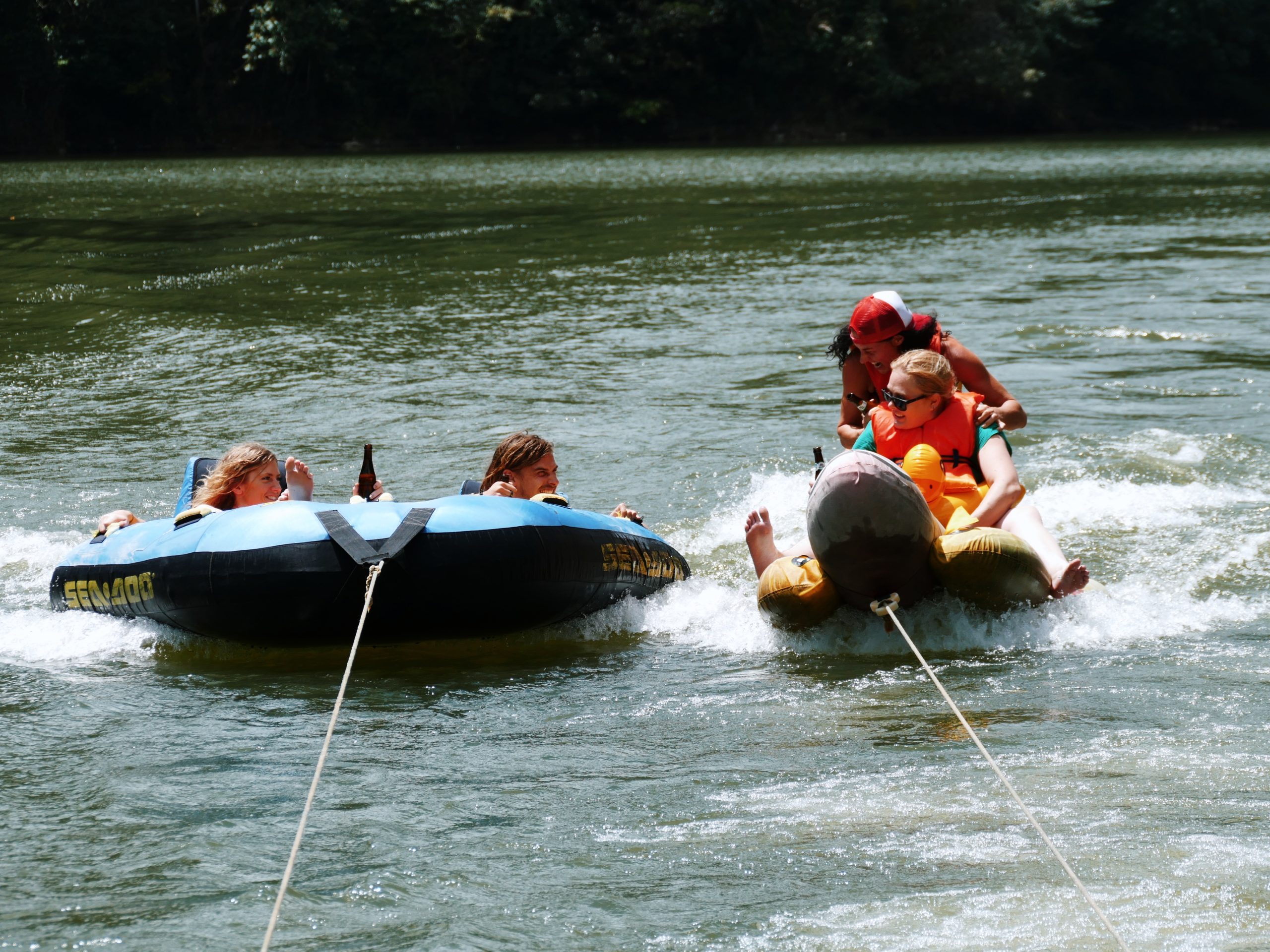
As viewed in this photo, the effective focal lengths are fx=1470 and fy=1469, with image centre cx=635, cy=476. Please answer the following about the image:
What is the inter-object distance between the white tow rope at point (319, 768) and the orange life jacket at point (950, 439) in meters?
2.12

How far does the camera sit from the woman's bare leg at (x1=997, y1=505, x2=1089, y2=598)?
17.3 ft

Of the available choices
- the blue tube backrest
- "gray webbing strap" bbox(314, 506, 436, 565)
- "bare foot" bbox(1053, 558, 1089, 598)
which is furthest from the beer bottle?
"bare foot" bbox(1053, 558, 1089, 598)

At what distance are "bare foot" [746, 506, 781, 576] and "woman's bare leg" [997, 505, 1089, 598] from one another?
89 centimetres

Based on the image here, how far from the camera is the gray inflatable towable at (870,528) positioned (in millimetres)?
5012

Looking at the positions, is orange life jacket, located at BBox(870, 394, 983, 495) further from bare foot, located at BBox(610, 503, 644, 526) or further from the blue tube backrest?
the blue tube backrest

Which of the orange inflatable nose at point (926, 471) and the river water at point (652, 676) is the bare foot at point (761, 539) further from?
the orange inflatable nose at point (926, 471)

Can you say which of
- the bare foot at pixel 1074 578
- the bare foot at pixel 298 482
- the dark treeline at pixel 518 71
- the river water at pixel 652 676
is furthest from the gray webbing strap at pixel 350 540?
the dark treeline at pixel 518 71

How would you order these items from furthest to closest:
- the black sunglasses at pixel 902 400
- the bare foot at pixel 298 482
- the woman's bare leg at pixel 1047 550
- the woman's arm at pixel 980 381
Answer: the woman's arm at pixel 980 381
the bare foot at pixel 298 482
the black sunglasses at pixel 902 400
the woman's bare leg at pixel 1047 550

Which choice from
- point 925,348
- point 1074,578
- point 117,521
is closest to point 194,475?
point 117,521

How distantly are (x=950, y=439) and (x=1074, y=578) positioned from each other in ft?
2.94

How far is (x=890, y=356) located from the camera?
247 inches

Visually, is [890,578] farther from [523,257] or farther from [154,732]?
[523,257]

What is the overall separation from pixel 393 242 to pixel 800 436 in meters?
11.5

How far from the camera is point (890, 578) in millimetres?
5227
